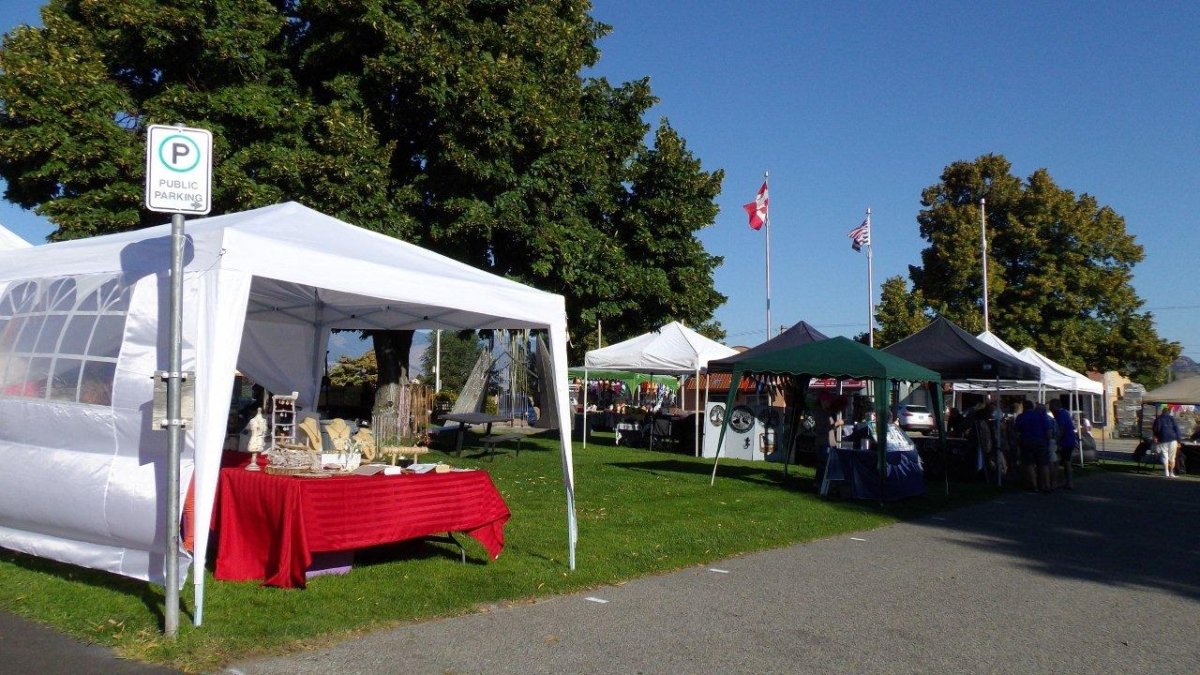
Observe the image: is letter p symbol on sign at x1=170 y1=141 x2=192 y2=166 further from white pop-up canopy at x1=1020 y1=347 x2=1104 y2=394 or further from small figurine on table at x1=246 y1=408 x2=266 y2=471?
white pop-up canopy at x1=1020 y1=347 x2=1104 y2=394

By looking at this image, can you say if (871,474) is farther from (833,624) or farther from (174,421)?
(174,421)

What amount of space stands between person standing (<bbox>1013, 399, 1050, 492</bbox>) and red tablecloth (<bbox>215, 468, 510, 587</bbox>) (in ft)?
41.4

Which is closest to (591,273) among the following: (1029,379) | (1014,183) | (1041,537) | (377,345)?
(377,345)

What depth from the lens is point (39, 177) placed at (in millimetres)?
14281

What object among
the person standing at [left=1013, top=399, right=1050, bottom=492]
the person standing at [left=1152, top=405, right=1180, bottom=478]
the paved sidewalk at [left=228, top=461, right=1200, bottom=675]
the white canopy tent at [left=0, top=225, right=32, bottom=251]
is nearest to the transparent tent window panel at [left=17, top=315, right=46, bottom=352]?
the paved sidewalk at [left=228, top=461, right=1200, bottom=675]

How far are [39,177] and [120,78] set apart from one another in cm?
240

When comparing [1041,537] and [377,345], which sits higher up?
[377,345]

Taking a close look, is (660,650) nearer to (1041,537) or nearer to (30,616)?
(30,616)

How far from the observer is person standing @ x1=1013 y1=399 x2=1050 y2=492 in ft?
54.7

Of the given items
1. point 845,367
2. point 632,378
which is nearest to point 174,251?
point 845,367

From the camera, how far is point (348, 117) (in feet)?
51.4

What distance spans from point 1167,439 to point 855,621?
1853 cm

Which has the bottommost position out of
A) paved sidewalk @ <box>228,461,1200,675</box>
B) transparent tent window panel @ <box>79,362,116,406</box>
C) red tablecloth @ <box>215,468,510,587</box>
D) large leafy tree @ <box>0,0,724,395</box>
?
paved sidewalk @ <box>228,461,1200,675</box>

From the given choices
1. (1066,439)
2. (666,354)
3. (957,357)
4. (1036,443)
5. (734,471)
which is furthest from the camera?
(666,354)
